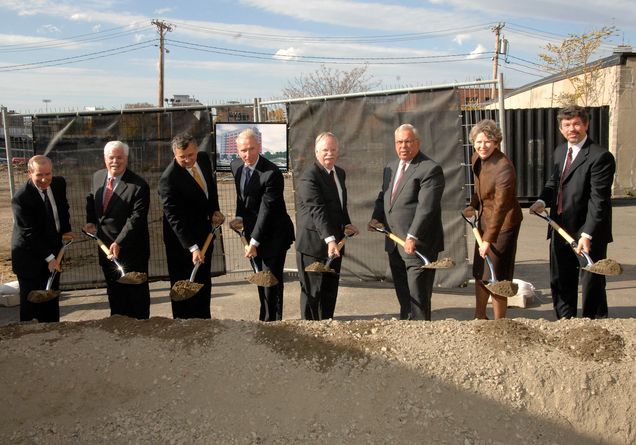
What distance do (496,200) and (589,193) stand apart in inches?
27.9

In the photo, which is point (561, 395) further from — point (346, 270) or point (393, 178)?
point (346, 270)

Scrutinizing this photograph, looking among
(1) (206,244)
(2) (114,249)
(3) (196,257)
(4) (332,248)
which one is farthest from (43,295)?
(4) (332,248)

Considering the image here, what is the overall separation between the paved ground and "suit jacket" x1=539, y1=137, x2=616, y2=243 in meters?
1.27

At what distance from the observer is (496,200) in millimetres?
4281

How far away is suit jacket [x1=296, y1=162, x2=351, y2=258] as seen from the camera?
446 centimetres

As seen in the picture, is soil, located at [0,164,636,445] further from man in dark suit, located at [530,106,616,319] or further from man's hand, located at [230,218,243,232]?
man's hand, located at [230,218,243,232]

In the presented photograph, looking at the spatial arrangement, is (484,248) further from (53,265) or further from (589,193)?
(53,265)

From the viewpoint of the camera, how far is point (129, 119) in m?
6.07

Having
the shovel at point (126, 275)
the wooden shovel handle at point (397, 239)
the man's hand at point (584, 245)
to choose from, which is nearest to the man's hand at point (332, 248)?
the wooden shovel handle at point (397, 239)

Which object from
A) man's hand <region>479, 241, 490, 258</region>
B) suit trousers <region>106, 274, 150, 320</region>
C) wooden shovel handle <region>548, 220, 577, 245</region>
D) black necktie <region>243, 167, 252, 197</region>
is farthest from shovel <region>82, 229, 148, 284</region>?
wooden shovel handle <region>548, 220, 577, 245</region>

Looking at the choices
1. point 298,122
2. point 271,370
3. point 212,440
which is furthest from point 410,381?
point 298,122

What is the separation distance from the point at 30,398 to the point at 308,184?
233 centimetres

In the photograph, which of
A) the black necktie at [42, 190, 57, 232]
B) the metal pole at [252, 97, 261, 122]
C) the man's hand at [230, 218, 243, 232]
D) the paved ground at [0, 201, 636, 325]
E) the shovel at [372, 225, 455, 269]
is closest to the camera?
the shovel at [372, 225, 455, 269]

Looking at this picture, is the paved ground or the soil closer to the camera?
the soil
